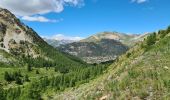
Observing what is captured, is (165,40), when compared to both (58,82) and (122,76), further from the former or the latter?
(58,82)

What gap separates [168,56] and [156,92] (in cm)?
1183

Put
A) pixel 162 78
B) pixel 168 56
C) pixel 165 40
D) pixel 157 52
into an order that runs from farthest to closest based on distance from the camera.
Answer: pixel 165 40
pixel 157 52
pixel 168 56
pixel 162 78

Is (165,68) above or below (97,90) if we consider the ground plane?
above

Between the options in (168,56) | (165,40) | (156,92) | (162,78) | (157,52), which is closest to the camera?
(156,92)

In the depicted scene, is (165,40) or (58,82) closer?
(165,40)

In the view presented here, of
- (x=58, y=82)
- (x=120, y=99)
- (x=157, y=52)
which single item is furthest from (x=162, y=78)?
(x=58, y=82)

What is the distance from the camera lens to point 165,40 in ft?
213

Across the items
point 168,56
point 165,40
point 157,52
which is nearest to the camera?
point 168,56

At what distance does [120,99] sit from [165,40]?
74.0 ft

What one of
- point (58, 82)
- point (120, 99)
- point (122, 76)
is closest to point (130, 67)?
point (122, 76)

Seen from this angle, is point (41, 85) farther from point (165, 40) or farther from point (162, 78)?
point (162, 78)

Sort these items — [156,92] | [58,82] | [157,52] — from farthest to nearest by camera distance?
[58,82], [157,52], [156,92]

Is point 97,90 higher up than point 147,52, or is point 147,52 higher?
point 147,52

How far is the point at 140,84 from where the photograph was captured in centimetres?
4991
